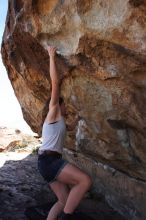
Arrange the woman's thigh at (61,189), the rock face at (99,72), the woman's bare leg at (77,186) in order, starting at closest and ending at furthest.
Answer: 1. the rock face at (99,72)
2. the woman's bare leg at (77,186)
3. the woman's thigh at (61,189)

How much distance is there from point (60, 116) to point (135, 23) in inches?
62.9

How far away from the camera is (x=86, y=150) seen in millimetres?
8070

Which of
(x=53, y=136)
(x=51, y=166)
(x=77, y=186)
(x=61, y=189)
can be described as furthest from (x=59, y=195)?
(x=53, y=136)

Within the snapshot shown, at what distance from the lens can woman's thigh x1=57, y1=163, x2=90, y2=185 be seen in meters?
5.86

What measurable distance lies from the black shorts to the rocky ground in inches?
65.0

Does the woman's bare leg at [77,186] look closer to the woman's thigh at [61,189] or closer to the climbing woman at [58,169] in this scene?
the climbing woman at [58,169]

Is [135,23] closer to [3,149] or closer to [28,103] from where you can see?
[28,103]

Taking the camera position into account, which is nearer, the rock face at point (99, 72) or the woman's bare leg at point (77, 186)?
the rock face at point (99, 72)

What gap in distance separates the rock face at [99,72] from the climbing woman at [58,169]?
63 centimetres

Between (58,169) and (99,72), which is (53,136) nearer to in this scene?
(58,169)

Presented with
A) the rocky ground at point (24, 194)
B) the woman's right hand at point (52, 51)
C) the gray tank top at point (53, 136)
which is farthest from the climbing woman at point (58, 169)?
the rocky ground at point (24, 194)

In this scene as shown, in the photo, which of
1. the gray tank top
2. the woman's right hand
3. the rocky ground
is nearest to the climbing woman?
the gray tank top

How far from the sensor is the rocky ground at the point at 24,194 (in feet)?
25.1

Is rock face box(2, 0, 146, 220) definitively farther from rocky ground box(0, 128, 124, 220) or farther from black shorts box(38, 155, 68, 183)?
black shorts box(38, 155, 68, 183)
